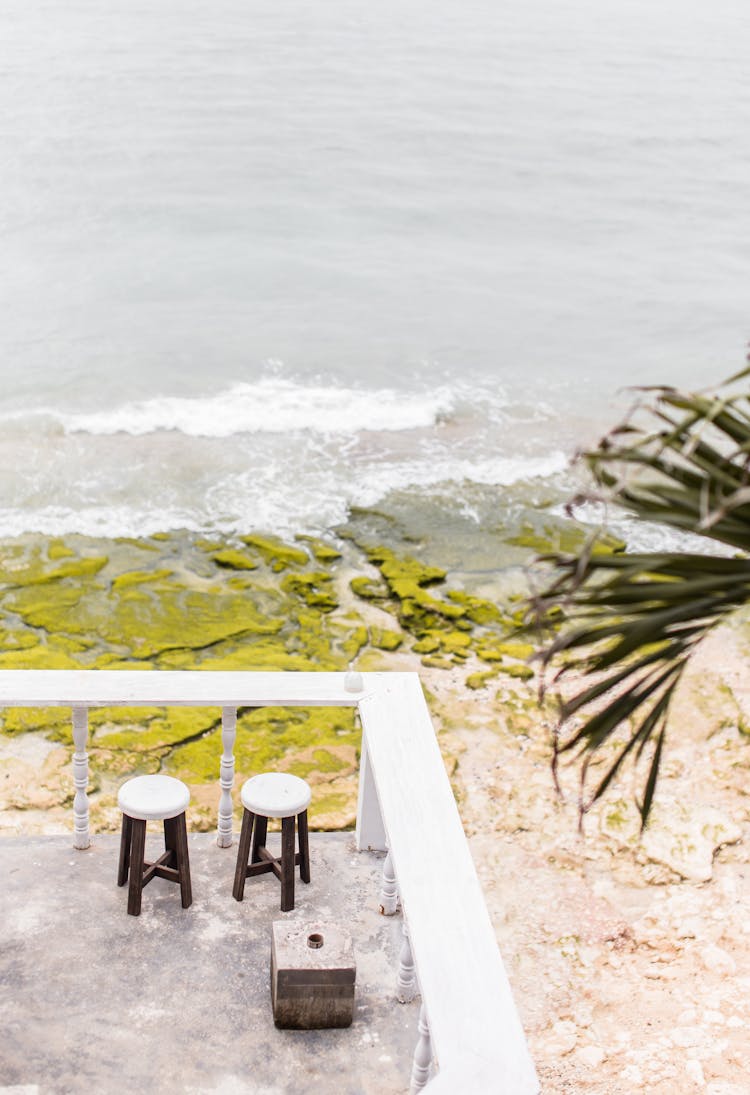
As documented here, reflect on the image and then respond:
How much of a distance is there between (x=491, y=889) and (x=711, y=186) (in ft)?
78.1

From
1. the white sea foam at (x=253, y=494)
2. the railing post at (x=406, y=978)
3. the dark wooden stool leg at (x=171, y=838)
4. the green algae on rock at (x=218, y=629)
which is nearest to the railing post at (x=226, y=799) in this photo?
the dark wooden stool leg at (x=171, y=838)

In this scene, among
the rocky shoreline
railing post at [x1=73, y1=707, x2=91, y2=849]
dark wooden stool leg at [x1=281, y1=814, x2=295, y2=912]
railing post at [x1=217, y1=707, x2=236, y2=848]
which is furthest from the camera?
the rocky shoreline

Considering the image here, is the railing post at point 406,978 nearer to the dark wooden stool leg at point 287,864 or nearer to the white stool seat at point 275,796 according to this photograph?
the dark wooden stool leg at point 287,864

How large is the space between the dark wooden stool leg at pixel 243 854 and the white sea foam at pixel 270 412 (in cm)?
1041

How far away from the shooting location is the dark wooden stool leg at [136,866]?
12.9 feet

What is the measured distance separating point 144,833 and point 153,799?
0.48 ft

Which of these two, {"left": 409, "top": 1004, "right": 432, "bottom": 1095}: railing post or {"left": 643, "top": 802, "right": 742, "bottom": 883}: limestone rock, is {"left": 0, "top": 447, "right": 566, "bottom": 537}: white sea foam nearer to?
{"left": 643, "top": 802, "right": 742, "bottom": 883}: limestone rock

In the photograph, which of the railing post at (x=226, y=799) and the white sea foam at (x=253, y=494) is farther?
the white sea foam at (x=253, y=494)

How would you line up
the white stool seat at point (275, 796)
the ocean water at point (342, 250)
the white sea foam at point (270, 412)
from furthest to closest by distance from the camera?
the white sea foam at point (270, 412) < the ocean water at point (342, 250) < the white stool seat at point (275, 796)

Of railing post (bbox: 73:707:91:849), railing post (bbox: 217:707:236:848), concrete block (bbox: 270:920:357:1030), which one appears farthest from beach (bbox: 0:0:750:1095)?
railing post (bbox: 73:707:91:849)

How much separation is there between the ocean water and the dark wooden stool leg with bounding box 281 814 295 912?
3777mm

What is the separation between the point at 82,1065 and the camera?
340 centimetres

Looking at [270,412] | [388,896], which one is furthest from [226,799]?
[270,412]

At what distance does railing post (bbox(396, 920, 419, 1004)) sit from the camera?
3.57 metres
